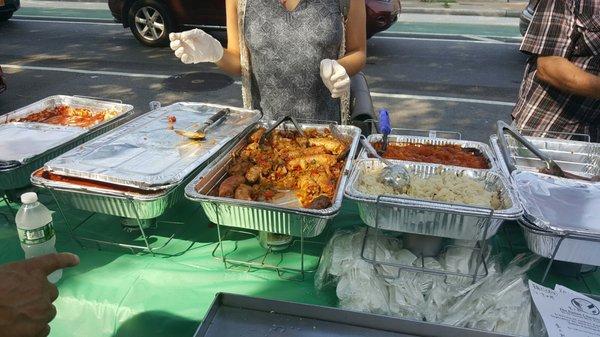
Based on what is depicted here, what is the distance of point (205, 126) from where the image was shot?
1.98 m

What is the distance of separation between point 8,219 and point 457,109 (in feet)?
17.2

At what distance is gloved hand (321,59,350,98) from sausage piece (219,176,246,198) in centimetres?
58

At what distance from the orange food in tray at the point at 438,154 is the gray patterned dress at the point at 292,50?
535 millimetres

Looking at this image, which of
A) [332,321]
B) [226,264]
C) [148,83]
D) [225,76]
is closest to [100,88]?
[148,83]

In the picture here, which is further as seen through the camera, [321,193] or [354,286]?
[321,193]

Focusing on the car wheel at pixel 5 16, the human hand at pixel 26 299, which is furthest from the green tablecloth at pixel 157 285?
the car wheel at pixel 5 16

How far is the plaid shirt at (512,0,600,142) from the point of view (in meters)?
1.92

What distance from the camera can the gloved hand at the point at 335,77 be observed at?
1840 millimetres

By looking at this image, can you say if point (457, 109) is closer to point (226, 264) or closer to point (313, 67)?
point (313, 67)

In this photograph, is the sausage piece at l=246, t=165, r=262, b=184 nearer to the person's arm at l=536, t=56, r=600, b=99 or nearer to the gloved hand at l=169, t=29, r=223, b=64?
the gloved hand at l=169, t=29, r=223, b=64

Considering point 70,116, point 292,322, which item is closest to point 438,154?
point 292,322

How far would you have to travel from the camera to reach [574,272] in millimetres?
1431

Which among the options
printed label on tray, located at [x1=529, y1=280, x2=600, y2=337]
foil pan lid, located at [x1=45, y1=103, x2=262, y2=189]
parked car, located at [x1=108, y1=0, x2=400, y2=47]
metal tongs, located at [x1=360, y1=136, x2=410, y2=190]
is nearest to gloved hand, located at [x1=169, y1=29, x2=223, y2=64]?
foil pan lid, located at [x1=45, y1=103, x2=262, y2=189]

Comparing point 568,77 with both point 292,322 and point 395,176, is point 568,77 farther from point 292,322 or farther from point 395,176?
point 292,322
